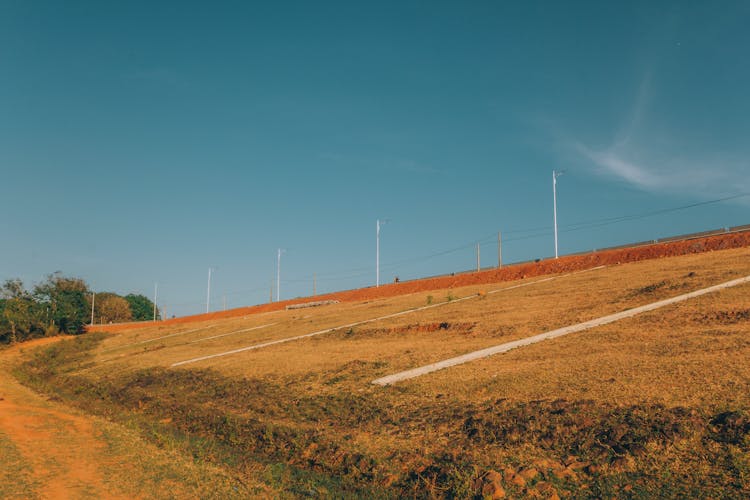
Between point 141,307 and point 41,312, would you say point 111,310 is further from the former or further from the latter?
point 41,312

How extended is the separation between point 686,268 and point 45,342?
102 ft

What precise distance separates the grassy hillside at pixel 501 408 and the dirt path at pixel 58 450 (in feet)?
2.56

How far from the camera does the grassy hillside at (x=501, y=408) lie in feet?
10.7

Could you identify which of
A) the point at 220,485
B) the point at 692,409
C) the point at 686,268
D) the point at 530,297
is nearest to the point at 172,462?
the point at 220,485

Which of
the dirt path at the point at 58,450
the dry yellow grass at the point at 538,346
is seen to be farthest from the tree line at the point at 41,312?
the dirt path at the point at 58,450

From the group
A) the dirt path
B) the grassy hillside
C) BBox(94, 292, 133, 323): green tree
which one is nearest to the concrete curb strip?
the grassy hillside

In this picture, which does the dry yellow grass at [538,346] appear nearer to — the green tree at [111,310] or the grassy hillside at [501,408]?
the grassy hillside at [501,408]

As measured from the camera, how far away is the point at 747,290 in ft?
23.9

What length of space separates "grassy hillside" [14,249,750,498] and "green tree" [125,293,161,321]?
12013cm

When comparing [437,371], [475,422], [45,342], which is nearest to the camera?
[475,422]

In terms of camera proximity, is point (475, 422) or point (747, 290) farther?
point (747, 290)

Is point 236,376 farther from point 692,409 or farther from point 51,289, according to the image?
point 51,289

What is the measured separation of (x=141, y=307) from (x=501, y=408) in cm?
13627

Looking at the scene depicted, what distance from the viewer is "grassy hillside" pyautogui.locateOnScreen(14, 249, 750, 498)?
10.7 ft
